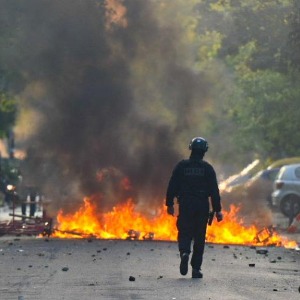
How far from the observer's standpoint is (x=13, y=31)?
31.0 meters

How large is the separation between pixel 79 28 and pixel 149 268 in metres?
11.7

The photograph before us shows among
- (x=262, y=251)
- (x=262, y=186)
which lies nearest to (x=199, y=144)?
(x=262, y=251)

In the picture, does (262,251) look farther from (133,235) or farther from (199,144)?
(199,144)

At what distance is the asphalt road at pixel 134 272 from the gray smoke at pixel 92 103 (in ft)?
13.3

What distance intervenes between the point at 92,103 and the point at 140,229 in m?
4.23

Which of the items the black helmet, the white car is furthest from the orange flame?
the white car

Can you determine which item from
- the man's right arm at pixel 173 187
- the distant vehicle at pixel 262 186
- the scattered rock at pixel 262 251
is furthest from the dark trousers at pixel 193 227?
the distant vehicle at pixel 262 186

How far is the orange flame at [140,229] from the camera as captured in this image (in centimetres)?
2401

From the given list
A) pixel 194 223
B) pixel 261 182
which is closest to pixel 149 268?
pixel 194 223

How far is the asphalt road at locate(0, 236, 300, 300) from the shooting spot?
1373 centimetres

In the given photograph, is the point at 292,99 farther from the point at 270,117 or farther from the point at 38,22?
the point at 38,22

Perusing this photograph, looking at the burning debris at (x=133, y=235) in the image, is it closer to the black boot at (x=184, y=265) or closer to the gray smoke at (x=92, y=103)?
the gray smoke at (x=92, y=103)

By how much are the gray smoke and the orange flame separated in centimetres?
111

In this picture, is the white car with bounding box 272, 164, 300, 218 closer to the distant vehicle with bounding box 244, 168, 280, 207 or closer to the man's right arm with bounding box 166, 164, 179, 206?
the distant vehicle with bounding box 244, 168, 280, 207
